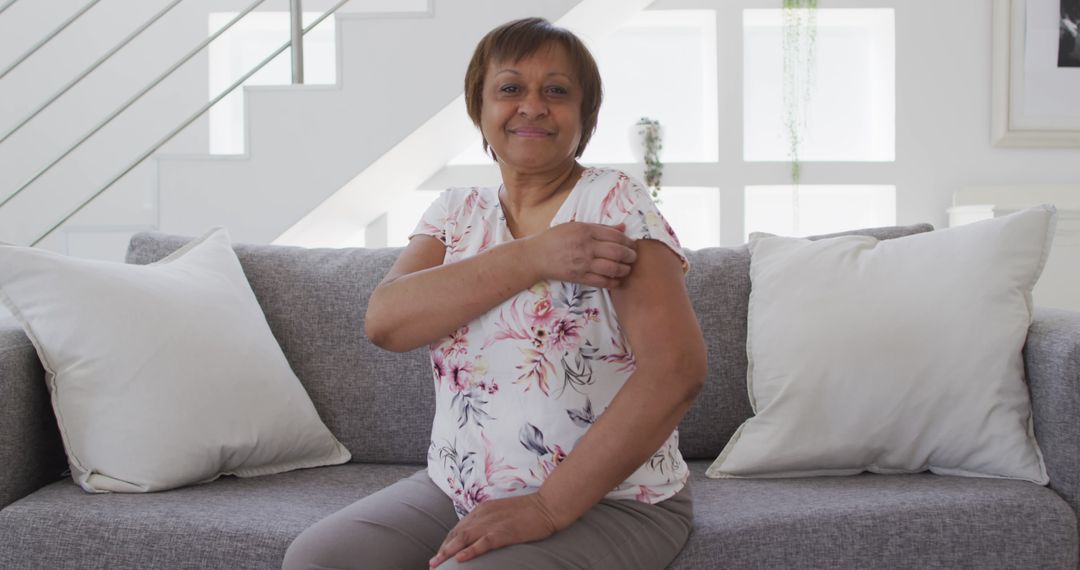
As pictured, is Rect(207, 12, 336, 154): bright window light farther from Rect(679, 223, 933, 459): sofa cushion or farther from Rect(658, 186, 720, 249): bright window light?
Rect(679, 223, 933, 459): sofa cushion

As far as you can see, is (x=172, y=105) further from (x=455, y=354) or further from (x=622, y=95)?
(x=455, y=354)

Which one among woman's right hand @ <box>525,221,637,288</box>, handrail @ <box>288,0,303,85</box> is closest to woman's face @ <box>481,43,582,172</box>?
woman's right hand @ <box>525,221,637,288</box>

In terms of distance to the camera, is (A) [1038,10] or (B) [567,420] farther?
(A) [1038,10]

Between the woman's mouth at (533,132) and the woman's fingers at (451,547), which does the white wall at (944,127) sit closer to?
the woman's mouth at (533,132)

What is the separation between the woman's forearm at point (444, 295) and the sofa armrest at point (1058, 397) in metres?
0.84

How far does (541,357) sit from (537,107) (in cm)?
33

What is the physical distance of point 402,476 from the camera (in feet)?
5.39

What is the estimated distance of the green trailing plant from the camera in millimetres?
3896

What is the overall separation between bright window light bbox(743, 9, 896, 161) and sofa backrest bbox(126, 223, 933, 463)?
7.81 ft

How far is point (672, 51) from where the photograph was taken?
4195 mm

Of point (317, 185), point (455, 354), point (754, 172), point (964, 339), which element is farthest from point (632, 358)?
point (754, 172)

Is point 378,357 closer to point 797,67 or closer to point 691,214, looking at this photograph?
point 691,214

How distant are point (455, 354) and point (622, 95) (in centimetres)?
310

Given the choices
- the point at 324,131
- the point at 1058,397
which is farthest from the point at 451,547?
the point at 324,131
